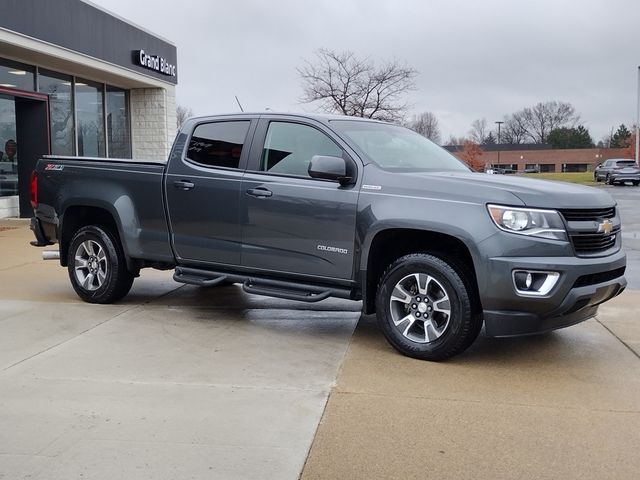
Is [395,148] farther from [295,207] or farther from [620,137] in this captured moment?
[620,137]

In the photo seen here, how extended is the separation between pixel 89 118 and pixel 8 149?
327 cm

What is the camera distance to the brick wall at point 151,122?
69.1ft

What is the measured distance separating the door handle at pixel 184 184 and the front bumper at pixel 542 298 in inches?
120

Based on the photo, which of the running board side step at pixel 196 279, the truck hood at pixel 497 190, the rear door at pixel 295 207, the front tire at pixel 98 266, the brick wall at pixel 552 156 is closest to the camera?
the truck hood at pixel 497 190

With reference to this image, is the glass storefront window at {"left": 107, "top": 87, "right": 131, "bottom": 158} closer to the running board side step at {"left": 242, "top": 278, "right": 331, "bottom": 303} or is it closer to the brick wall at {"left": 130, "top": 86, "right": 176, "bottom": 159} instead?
the brick wall at {"left": 130, "top": 86, "right": 176, "bottom": 159}

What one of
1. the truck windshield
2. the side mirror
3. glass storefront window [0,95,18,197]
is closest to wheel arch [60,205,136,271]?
the side mirror

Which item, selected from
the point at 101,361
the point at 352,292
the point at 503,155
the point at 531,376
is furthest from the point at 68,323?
the point at 503,155

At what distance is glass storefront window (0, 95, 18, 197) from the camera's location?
53.2 ft

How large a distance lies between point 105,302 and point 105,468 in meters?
3.97

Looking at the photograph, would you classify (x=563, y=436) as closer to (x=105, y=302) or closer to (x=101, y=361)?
(x=101, y=361)

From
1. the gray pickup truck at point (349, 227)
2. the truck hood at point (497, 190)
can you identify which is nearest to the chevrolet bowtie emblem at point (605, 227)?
the gray pickup truck at point (349, 227)

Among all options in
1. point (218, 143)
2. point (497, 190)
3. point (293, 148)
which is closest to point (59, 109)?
point (218, 143)

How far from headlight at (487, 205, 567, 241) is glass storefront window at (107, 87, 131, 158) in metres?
17.0

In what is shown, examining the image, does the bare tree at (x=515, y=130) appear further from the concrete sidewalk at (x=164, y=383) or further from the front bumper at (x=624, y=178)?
the concrete sidewalk at (x=164, y=383)
